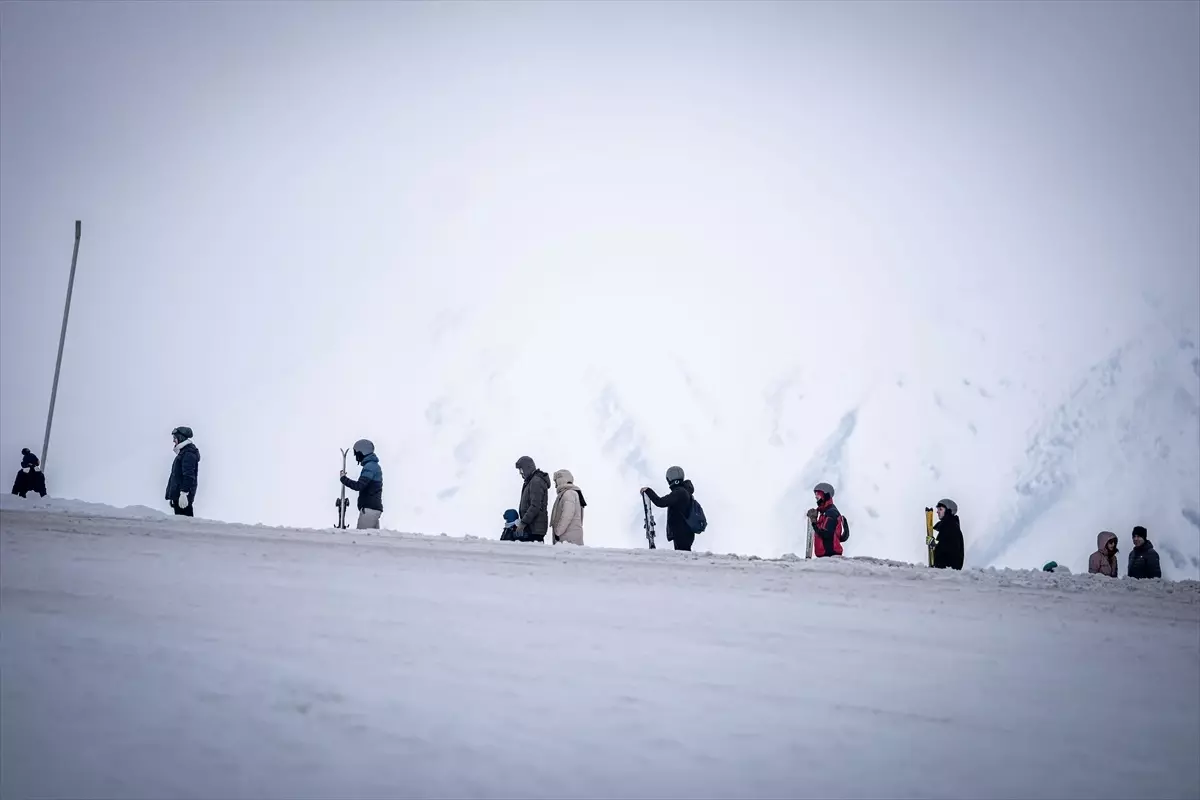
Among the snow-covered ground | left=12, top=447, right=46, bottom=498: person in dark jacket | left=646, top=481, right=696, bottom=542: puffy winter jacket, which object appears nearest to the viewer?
the snow-covered ground

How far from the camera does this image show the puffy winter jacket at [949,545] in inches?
483

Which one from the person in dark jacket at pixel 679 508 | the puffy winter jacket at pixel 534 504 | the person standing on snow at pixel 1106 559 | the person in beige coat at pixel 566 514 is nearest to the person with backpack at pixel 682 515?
the person in dark jacket at pixel 679 508

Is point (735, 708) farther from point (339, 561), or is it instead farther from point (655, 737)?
point (339, 561)

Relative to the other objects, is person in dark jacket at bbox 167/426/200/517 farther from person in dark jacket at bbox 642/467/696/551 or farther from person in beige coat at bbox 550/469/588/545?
person in dark jacket at bbox 642/467/696/551

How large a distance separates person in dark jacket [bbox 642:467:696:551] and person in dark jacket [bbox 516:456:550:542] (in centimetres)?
137

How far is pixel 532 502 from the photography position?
44.3 ft

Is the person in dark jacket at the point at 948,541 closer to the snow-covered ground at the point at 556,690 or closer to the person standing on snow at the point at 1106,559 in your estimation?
the person standing on snow at the point at 1106,559

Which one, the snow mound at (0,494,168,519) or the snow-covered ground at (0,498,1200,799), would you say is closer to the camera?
the snow-covered ground at (0,498,1200,799)

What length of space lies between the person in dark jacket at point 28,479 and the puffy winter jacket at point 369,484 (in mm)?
6899

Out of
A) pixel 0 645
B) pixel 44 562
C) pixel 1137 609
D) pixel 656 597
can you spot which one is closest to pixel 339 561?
pixel 44 562

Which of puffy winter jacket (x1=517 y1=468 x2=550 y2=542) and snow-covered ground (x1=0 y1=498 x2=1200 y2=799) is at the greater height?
puffy winter jacket (x1=517 y1=468 x2=550 y2=542)

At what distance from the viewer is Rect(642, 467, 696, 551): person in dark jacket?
13078 mm

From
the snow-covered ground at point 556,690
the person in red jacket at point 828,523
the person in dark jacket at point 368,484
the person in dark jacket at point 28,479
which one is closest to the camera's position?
the snow-covered ground at point 556,690

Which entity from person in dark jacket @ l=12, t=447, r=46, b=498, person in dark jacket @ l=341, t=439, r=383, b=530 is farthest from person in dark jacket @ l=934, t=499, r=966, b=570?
person in dark jacket @ l=12, t=447, r=46, b=498
